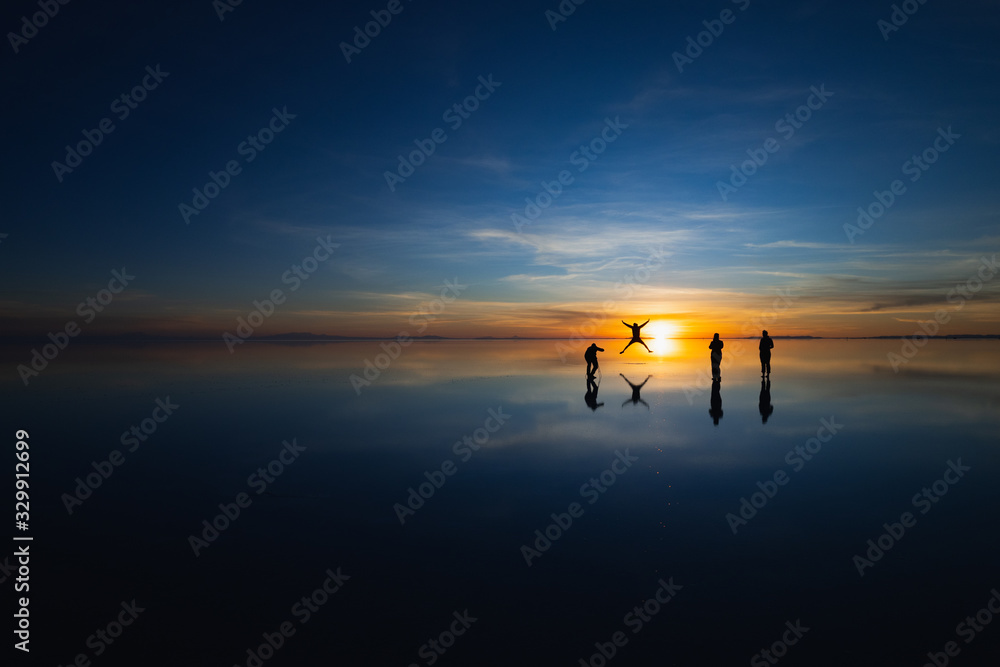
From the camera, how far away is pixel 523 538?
30.0 feet

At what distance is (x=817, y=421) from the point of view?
1869 cm

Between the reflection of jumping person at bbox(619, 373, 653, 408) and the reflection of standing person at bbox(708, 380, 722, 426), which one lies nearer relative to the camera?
the reflection of standing person at bbox(708, 380, 722, 426)

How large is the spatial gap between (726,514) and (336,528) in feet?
23.4

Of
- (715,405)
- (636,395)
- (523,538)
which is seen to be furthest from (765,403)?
(523,538)

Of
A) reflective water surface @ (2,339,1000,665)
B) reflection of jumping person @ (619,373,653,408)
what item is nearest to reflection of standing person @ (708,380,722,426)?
reflective water surface @ (2,339,1000,665)

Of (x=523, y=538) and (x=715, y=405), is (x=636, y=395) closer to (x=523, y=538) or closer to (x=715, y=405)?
(x=715, y=405)

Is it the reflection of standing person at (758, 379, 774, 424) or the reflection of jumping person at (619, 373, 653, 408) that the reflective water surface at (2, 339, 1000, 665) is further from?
the reflection of jumping person at (619, 373, 653, 408)

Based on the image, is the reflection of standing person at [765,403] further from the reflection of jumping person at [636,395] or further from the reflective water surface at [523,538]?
the reflection of jumping person at [636,395]

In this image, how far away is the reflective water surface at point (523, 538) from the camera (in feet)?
20.8

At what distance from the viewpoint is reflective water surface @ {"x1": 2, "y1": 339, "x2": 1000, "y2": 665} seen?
6352 mm

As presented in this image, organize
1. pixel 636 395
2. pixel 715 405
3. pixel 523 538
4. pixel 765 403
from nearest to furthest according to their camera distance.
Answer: pixel 523 538
pixel 715 405
pixel 765 403
pixel 636 395

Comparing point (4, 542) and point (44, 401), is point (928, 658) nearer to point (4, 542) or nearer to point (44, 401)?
point (4, 542)

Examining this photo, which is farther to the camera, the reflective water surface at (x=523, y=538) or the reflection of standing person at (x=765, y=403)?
the reflection of standing person at (x=765, y=403)

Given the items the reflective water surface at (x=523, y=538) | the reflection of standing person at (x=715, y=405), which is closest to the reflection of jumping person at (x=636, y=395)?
the reflection of standing person at (x=715, y=405)
